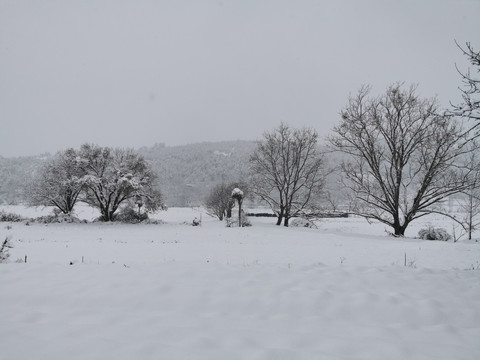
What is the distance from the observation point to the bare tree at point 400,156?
1650 cm

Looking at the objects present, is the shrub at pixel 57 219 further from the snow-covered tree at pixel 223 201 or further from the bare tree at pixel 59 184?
the snow-covered tree at pixel 223 201

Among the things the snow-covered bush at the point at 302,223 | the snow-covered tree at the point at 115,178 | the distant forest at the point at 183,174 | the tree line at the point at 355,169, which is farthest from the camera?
the distant forest at the point at 183,174

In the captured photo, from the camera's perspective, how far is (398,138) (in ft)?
58.6

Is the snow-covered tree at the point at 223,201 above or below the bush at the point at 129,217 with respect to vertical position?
above

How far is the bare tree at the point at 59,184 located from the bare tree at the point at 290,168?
1825 centimetres

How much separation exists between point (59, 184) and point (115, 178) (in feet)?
19.1

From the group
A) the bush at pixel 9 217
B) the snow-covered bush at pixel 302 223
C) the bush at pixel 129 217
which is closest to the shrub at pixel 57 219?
the bush at pixel 9 217

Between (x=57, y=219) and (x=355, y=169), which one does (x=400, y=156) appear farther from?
(x=57, y=219)

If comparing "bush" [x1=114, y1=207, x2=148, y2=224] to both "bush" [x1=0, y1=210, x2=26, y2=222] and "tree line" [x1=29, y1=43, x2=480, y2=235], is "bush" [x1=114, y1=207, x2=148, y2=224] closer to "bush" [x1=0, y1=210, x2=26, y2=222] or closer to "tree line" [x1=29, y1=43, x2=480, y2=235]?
"tree line" [x1=29, y1=43, x2=480, y2=235]

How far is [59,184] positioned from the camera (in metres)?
28.2

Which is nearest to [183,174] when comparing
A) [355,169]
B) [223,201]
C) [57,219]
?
[223,201]

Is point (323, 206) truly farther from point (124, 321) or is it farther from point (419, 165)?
point (124, 321)

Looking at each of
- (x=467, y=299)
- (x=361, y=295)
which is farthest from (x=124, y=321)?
(x=467, y=299)

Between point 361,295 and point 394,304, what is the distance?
19.8 inches
